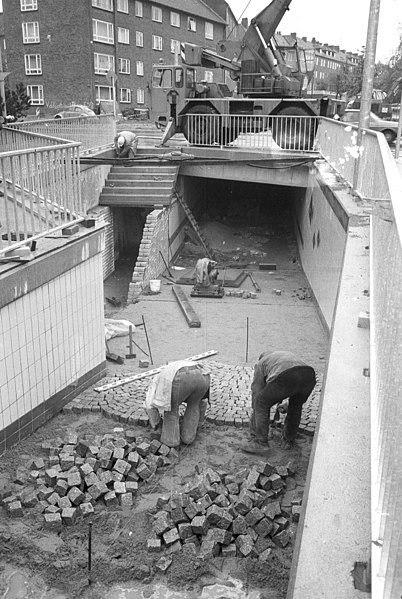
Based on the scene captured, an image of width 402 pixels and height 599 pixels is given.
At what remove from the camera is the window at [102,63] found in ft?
113

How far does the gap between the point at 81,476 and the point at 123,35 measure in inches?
1439

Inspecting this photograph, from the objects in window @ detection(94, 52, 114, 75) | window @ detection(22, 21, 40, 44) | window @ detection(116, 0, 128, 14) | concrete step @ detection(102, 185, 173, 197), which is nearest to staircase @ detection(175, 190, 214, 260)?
concrete step @ detection(102, 185, 173, 197)

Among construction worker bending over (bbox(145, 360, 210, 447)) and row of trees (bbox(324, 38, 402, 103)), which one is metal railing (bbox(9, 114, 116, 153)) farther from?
row of trees (bbox(324, 38, 402, 103))

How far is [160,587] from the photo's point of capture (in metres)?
4.16

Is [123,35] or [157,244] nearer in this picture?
[157,244]

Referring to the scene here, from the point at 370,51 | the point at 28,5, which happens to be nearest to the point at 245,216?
the point at 370,51

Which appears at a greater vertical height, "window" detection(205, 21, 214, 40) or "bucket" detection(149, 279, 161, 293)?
"window" detection(205, 21, 214, 40)

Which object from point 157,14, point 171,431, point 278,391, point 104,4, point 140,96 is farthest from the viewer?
point 140,96

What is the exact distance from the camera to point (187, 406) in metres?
6.20

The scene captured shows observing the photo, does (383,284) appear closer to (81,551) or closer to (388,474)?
(388,474)

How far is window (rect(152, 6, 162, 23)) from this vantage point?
128 ft

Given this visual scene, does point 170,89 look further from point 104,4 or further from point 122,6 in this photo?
point 122,6

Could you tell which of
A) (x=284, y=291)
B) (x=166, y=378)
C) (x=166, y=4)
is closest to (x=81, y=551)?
(x=166, y=378)

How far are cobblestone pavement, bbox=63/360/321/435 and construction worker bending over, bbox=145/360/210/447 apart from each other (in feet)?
1.52
